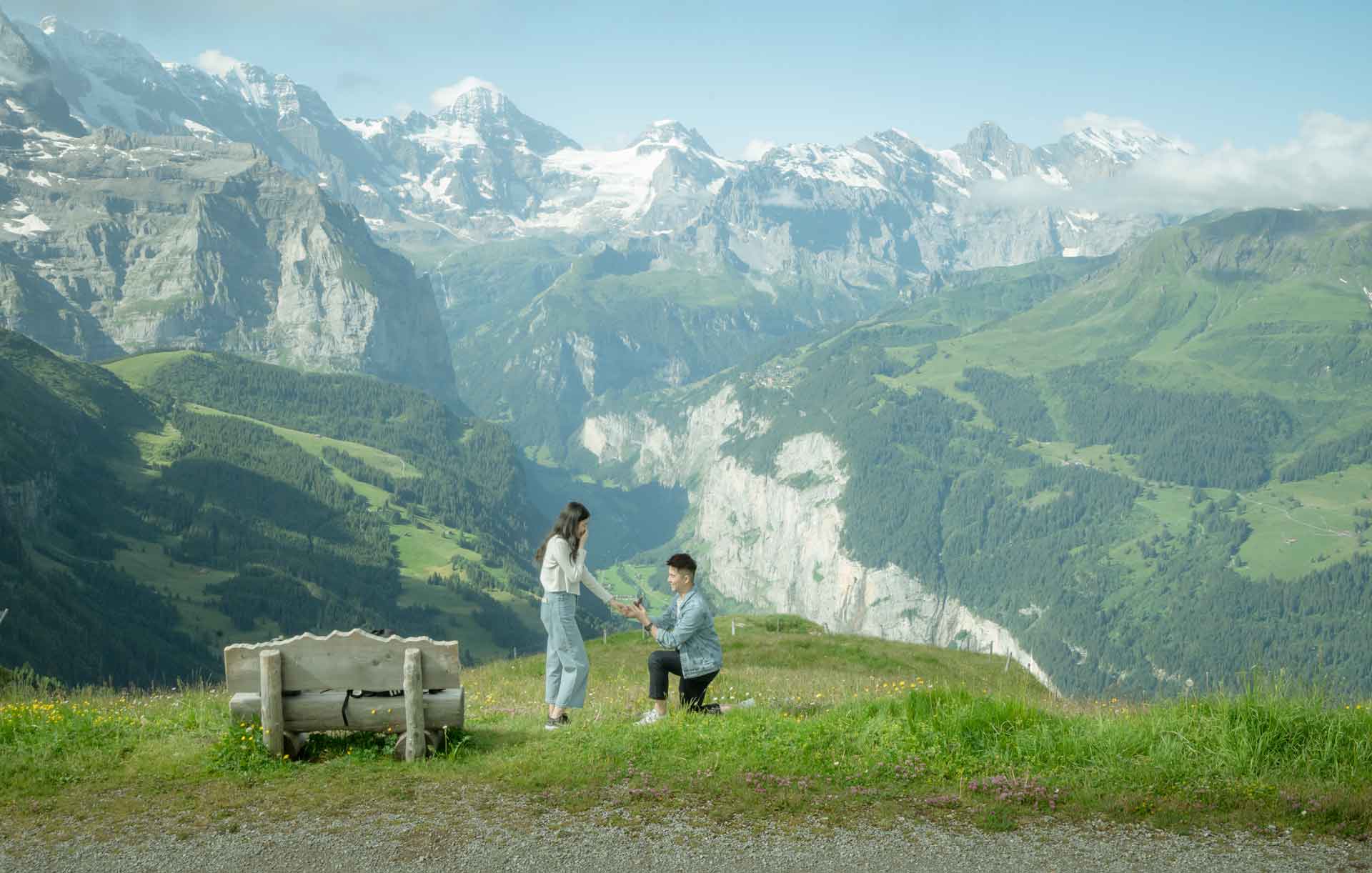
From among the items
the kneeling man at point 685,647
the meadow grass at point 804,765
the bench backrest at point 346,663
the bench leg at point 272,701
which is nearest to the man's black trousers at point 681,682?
the kneeling man at point 685,647

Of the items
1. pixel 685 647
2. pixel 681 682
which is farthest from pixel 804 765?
pixel 681 682

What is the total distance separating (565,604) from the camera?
1897cm

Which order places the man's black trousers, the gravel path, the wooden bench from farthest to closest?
the man's black trousers < the wooden bench < the gravel path

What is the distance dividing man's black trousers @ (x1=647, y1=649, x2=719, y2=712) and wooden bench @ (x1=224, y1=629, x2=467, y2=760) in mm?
4442

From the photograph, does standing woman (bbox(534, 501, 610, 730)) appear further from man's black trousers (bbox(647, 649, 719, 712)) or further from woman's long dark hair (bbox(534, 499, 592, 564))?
man's black trousers (bbox(647, 649, 719, 712))

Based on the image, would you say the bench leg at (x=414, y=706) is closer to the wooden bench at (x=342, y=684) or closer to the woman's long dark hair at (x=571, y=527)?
the wooden bench at (x=342, y=684)

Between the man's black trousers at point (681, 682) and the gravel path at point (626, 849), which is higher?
the man's black trousers at point (681, 682)

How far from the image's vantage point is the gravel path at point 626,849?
1202 centimetres

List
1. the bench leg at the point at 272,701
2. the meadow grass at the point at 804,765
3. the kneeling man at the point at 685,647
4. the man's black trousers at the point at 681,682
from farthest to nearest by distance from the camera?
1. the man's black trousers at the point at 681,682
2. the kneeling man at the point at 685,647
3. the bench leg at the point at 272,701
4. the meadow grass at the point at 804,765

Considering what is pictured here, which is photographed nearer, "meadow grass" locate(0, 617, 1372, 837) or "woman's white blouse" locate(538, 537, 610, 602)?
"meadow grass" locate(0, 617, 1372, 837)

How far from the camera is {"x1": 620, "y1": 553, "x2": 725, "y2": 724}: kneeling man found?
60.7ft

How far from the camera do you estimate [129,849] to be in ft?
40.7

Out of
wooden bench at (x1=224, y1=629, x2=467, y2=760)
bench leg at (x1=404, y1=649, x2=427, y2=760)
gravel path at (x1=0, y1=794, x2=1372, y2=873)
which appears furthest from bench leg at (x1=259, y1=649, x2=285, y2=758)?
gravel path at (x1=0, y1=794, x2=1372, y2=873)

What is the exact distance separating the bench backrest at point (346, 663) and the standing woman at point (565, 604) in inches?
137
